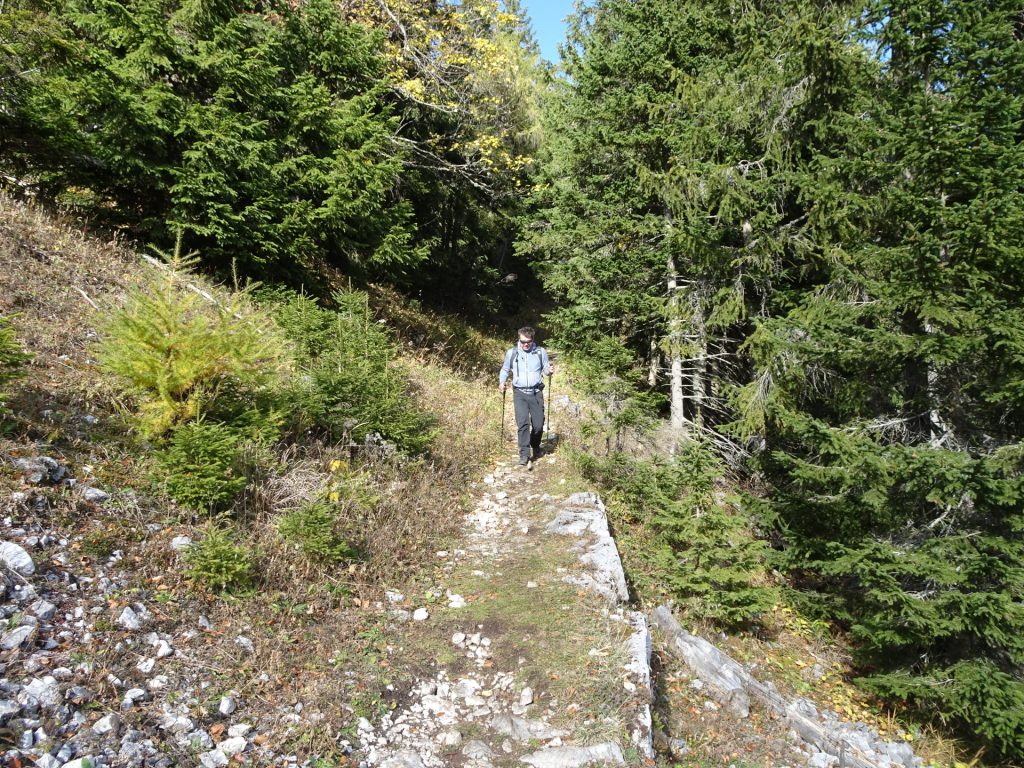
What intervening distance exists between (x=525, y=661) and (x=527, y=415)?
458 centimetres

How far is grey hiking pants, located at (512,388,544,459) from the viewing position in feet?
29.9

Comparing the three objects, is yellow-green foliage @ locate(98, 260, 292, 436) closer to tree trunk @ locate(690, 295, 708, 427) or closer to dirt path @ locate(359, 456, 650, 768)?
dirt path @ locate(359, 456, 650, 768)

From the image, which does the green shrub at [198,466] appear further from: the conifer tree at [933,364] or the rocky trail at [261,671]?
the conifer tree at [933,364]

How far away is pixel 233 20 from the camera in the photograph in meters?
9.06

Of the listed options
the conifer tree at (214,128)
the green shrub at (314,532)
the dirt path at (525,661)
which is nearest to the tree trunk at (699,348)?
the dirt path at (525,661)

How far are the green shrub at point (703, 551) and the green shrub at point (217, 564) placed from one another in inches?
193

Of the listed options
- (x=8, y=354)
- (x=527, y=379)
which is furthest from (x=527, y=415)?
(x=8, y=354)

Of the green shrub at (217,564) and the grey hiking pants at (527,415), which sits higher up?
the grey hiking pants at (527,415)

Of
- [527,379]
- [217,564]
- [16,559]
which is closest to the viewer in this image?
[16,559]

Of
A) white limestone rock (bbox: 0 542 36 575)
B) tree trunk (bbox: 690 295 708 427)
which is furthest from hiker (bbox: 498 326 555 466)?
white limestone rock (bbox: 0 542 36 575)

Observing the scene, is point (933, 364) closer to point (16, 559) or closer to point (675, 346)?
point (675, 346)

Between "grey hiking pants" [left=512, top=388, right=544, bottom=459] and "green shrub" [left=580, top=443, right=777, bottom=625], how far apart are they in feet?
8.11

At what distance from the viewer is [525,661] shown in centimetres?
525

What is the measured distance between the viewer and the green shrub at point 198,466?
5.08m
